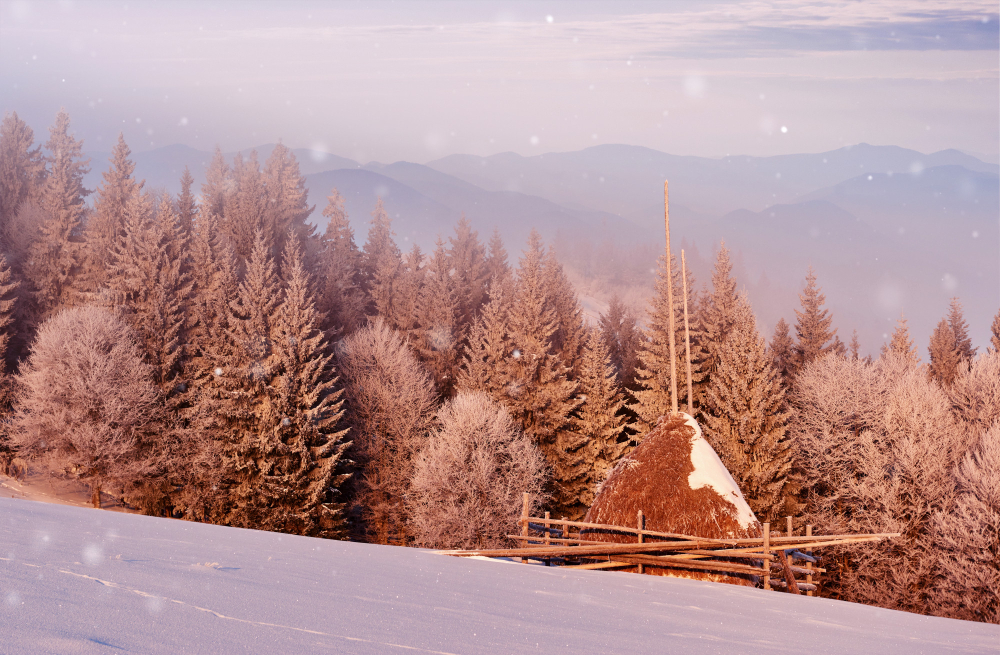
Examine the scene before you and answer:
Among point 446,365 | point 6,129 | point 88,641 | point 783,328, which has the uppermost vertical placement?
point 6,129

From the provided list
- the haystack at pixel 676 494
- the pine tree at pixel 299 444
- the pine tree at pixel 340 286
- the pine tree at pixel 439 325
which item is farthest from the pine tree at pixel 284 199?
the haystack at pixel 676 494

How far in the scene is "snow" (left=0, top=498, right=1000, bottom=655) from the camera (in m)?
3.15

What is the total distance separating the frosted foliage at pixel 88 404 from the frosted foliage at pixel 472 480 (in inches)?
515

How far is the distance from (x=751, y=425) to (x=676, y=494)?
18549mm

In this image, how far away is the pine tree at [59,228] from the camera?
149 feet

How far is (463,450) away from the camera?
35156 millimetres

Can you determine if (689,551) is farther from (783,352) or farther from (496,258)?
(496,258)

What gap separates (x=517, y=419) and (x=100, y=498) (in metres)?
20.7

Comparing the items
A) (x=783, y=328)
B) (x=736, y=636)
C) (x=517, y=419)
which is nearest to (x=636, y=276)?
(x=783, y=328)

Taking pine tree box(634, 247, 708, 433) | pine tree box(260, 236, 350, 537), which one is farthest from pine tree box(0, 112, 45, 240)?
pine tree box(634, 247, 708, 433)

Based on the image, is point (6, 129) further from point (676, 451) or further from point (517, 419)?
point (676, 451)

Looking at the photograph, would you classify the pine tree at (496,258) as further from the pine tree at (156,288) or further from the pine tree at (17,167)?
the pine tree at (17,167)

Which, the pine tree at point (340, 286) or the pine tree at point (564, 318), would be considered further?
the pine tree at point (340, 286)

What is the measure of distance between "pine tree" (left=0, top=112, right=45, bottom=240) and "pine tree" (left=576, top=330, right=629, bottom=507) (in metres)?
38.1
